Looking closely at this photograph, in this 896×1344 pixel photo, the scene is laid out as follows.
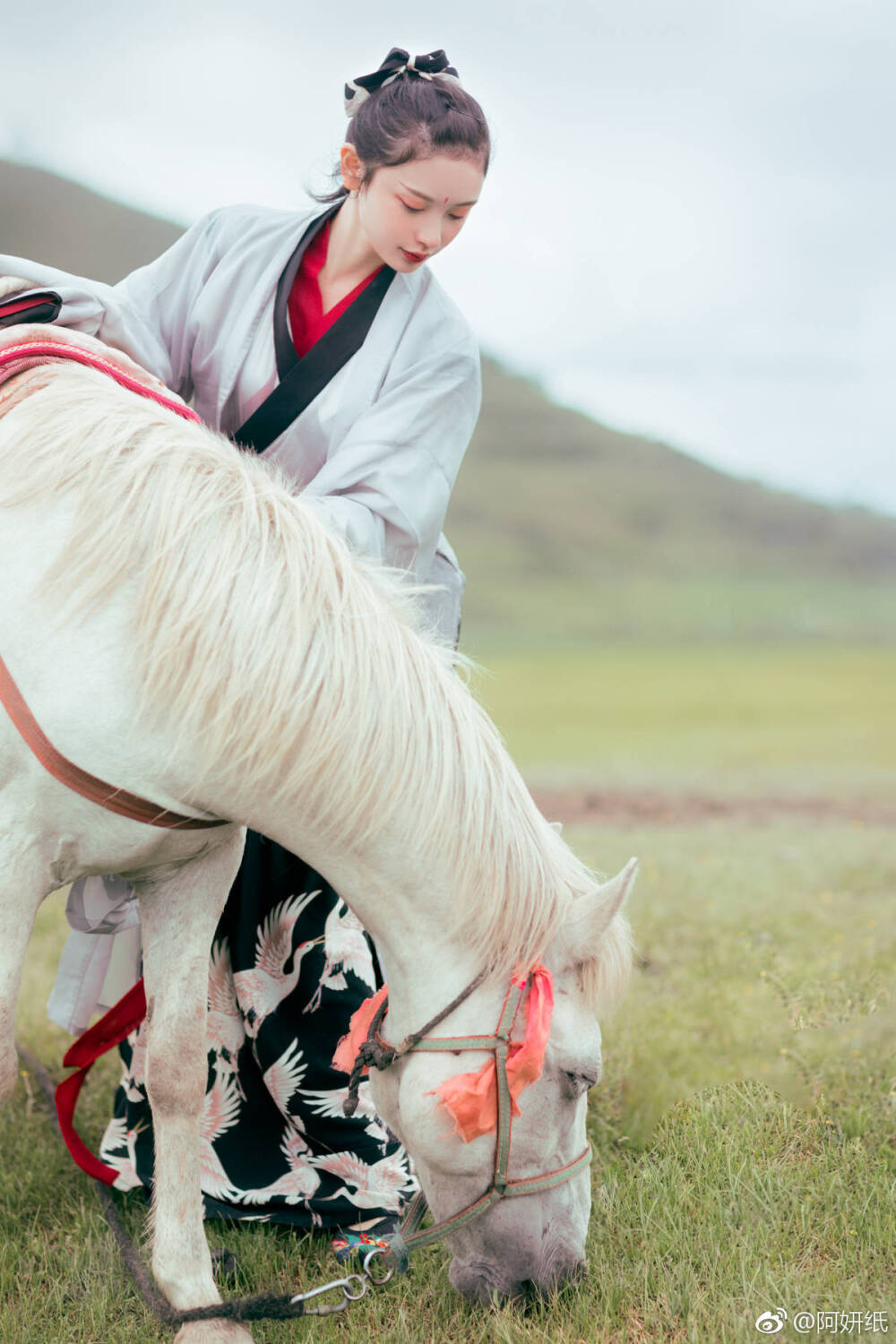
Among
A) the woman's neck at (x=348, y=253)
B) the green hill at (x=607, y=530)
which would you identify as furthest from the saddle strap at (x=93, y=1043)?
the green hill at (x=607, y=530)

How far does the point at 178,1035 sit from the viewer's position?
2098 mm

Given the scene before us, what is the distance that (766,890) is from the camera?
5.60 meters

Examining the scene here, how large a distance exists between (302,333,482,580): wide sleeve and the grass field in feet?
4.99

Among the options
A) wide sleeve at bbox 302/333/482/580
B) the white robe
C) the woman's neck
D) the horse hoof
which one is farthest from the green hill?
the horse hoof

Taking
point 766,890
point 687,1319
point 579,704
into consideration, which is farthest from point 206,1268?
point 579,704

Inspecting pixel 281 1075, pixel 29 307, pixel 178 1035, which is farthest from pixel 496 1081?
pixel 29 307

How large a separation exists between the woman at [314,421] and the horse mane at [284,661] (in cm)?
37

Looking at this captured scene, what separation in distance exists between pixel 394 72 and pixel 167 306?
0.77 meters

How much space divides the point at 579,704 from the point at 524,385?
333 ft

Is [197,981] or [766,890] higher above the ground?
[197,981]

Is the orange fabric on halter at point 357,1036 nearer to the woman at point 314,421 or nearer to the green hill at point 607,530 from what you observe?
the woman at point 314,421

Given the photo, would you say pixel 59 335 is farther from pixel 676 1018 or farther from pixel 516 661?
pixel 516 661

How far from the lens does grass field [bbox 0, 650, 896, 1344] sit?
1.99 m

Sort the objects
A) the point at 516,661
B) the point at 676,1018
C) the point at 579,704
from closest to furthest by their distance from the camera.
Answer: the point at 676,1018 < the point at 579,704 < the point at 516,661
